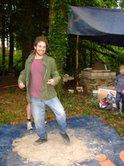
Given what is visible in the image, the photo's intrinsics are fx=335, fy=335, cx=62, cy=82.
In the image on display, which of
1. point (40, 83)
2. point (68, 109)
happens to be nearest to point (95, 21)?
point (68, 109)

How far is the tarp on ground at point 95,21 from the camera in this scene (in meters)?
8.95

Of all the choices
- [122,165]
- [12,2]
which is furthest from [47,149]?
[12,2]

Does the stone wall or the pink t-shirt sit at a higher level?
the pink t-shirt

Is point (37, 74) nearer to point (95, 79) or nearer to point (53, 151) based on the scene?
point (53, 151)

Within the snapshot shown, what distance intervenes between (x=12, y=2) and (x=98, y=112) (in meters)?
7.70

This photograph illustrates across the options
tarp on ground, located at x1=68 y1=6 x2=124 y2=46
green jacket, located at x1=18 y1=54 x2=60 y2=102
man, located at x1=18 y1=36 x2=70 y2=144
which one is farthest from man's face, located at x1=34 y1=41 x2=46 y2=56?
tarp on ground, located at x1=68 y1=6 x2=124 y2=46

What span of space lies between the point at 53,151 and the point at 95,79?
6.23m

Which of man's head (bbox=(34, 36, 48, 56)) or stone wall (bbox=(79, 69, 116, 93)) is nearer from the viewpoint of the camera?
man's head (bbox=(34, 36, 48, 56))

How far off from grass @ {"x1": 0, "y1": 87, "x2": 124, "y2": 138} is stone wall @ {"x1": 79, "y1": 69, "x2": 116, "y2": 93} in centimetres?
87

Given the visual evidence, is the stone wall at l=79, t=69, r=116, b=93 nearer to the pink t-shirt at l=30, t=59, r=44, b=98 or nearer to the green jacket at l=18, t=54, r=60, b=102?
the green jacket at l=18, t=54, r=60, b=102

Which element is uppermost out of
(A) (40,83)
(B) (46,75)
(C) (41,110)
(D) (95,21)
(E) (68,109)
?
(D) (95,21)

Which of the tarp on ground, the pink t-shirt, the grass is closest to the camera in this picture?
the pink t-shirt

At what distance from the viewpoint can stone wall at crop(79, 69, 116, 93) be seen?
11266mm

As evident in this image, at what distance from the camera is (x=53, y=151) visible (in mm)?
5293
